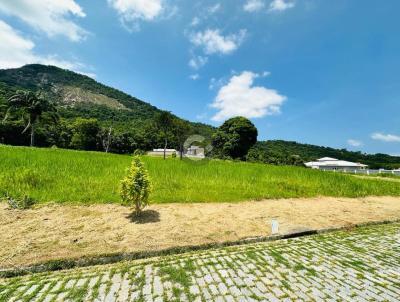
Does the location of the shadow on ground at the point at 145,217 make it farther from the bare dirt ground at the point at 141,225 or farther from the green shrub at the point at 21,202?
the green shrub at the point at 21,202

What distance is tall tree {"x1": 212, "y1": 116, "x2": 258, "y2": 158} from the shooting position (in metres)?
53.1

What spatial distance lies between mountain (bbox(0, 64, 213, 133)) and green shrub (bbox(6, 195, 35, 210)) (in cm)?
9028

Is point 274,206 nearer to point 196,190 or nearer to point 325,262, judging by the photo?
point 196,190

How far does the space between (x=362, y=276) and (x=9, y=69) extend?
162 m

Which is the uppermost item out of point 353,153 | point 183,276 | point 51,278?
point 353,153

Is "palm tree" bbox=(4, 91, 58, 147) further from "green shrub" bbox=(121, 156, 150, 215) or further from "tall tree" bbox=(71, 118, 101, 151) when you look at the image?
"green shrub" bbox=(121, 156, 150, 215)

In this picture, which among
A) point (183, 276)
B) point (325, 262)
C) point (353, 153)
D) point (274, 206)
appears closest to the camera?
point (183, 276)

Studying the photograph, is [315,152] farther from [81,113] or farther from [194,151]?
[81,113]

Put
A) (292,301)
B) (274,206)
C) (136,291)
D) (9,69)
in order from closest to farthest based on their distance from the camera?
(292,301)
(136,291)
(274,206)
(9,69)

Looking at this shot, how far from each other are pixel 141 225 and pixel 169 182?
552cm

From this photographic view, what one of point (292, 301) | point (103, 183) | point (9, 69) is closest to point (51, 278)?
point (292, 301)

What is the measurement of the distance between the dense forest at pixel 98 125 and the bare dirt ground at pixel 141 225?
87.6 feet

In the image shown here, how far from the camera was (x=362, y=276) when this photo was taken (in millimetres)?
4570

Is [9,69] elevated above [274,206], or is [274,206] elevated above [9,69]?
[9,69]
